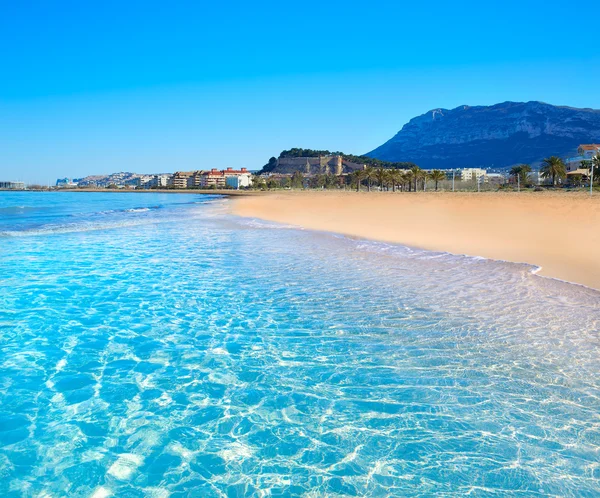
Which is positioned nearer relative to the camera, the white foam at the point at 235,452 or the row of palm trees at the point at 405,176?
the white foam at the point at 235,452

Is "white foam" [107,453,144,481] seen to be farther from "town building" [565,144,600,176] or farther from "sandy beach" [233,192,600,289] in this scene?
"town building" [565,144,600,176]

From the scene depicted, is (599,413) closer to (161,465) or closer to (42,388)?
(161,465)

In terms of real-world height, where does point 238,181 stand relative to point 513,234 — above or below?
above

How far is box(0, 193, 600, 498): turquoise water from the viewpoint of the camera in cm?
370

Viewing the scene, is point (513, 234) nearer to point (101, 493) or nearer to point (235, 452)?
point (235, 452)

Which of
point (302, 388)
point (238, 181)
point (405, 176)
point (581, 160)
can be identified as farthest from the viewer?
point (238, 181)

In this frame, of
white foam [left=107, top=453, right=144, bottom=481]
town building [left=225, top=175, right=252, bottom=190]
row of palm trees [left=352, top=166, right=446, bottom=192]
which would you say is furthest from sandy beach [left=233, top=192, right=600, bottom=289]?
town building [left=225, top=175, right=252, bottom=190]

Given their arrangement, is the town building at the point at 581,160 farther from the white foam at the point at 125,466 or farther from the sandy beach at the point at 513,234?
the white foam at the point at 125,466

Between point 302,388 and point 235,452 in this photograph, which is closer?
point 235,452

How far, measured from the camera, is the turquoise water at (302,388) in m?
3.70

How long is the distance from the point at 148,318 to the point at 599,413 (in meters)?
6.70

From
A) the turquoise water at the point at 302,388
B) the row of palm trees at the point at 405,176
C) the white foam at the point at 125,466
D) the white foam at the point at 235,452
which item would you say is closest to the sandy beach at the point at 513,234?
the turquoise water at the point at 302,388

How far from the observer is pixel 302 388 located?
206 inches

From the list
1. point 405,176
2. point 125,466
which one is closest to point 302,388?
point 125,466
